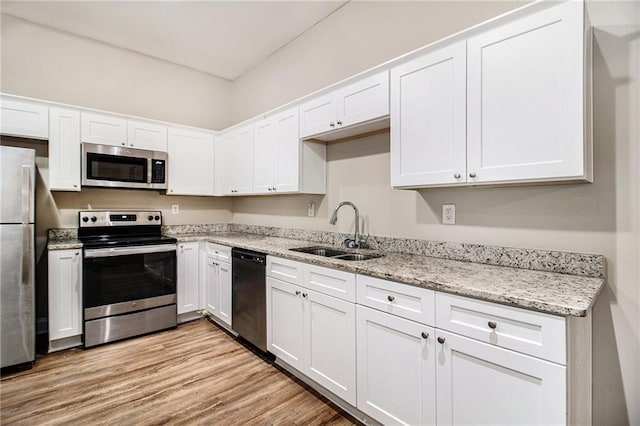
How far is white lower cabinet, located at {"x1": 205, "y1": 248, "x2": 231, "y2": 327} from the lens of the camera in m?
3.03

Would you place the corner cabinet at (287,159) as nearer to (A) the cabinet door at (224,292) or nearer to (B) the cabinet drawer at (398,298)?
(A) the cabinet door at (224,292)

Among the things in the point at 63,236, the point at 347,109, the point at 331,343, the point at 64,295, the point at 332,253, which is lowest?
the point at 331,343

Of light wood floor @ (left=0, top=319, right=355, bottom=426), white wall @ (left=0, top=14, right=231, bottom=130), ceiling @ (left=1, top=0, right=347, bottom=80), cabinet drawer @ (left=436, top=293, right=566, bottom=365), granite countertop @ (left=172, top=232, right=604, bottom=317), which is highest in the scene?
ceiling @ (left=1, top=0, right=347, bottom=80)

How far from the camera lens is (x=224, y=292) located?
309 centimetres

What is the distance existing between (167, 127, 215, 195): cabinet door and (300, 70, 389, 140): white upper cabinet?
1.71 m

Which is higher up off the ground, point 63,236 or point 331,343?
point 63,236

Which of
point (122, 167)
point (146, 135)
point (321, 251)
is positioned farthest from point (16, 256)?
point (321, 251)

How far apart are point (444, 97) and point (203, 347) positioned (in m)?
2.78

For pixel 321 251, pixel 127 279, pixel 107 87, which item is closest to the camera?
pixel 321 251

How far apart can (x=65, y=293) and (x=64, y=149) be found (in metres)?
1.32

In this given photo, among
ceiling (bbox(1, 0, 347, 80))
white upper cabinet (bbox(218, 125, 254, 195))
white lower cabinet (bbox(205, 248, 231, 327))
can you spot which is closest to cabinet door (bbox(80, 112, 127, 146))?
ceiling (bbox(1, 0, 347, 80))

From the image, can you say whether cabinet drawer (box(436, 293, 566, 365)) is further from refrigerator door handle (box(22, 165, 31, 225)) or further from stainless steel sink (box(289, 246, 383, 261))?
refrigerator door handle (box(22, 165, 31, 225))

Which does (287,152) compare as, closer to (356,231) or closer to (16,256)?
(356,231)

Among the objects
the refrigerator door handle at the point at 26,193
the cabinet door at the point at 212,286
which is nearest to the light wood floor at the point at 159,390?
the cabinet door at the point at 212,286
